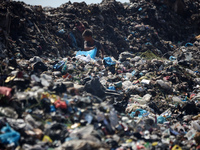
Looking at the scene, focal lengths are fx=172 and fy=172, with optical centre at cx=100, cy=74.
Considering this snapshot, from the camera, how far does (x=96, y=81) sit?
10.7 feet

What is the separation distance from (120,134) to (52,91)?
1.14 meters

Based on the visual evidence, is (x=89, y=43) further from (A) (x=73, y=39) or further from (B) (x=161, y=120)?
(B) (x=161, y=120)

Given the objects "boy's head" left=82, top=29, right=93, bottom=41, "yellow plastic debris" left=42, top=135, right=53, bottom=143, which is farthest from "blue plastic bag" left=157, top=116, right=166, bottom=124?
"boy's head" left=82, top=29, right=93, bottom=41

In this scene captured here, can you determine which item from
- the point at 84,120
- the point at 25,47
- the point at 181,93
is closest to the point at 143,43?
the point at 181,93

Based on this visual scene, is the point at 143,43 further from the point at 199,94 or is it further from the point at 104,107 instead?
the point at 104,107

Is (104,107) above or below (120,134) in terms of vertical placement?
above

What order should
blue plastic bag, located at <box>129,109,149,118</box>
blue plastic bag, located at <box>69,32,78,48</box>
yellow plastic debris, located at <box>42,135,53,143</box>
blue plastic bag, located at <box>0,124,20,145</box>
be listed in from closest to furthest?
blue plastic bag, located at <box>0,124,20,145</box>
yellow plastic debris, located at <box>42,135,53,143</box>
blue plastic bag, located at <box>129,109,149,118</box>
blue plastic bag, located at <box>69,32,78,48</box>

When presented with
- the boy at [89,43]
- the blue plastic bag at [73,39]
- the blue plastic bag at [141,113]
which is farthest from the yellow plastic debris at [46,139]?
the blue plastic bag at [73,39]

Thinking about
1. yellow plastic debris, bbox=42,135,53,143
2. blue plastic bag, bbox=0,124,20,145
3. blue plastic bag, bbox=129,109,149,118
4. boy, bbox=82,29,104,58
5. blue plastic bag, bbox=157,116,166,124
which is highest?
boy, bbox=82,29,104,58

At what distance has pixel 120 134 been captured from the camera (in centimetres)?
226

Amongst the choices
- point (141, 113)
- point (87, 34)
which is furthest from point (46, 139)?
point (87, 34)

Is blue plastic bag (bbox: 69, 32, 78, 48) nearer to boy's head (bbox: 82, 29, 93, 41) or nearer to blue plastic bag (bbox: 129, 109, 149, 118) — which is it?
boy's head (bbox: 82, 29, 93, 41)

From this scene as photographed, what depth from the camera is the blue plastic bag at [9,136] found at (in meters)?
1.75

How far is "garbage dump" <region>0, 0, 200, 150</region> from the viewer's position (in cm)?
205
